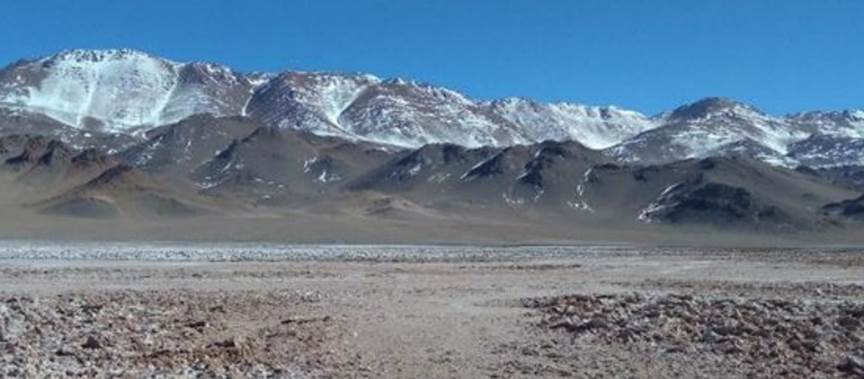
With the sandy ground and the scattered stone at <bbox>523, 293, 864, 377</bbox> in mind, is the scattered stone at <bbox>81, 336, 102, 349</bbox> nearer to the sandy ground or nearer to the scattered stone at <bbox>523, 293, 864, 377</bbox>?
the sandy ground

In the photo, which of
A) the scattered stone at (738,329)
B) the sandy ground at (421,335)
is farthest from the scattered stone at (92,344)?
the scattered stone at (738,329)

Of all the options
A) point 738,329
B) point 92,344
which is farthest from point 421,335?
point 92,344

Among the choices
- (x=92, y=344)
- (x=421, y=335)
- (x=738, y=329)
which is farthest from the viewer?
(x=421, y=335)

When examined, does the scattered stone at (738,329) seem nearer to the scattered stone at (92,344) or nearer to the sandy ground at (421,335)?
the sandy ground at (421,335)

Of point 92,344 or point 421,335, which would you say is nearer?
point 92,344

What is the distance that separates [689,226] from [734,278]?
425 ft

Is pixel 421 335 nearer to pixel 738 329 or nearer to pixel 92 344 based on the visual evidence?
pixel 738 329

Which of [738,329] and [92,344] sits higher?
[738,329]

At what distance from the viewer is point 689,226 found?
559 feet

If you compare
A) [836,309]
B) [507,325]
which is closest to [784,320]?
[836,309]

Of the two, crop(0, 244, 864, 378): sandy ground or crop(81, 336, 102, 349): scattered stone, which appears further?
crop(81, 336, 102, 349): scattered stone

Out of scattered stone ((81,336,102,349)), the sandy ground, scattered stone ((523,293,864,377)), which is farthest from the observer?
scattered stone ((81,336,102,349))

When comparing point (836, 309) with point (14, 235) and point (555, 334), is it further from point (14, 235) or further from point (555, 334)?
point (14, 235)

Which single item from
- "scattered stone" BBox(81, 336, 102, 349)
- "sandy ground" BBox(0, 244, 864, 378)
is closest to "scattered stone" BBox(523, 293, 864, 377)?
"sandy ground" BBox(0, 244, 864, 378)
